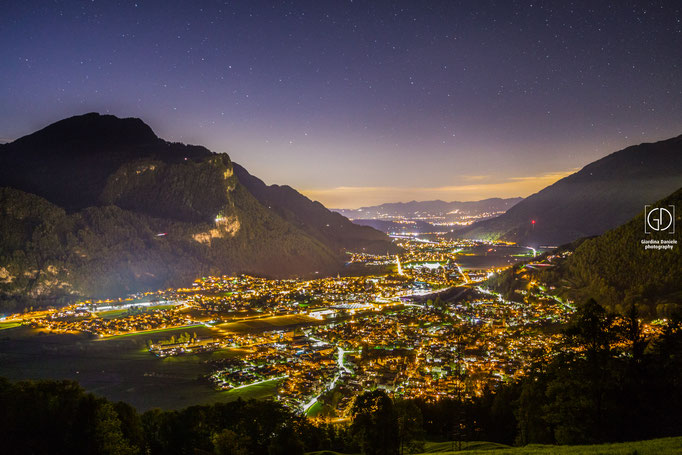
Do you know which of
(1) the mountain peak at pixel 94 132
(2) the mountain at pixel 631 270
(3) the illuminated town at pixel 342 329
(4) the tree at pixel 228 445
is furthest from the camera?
(1) the mountain peak at pixel 94 132

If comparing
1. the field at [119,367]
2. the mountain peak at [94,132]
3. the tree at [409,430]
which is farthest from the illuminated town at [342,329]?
the mountain peak at [94,132]

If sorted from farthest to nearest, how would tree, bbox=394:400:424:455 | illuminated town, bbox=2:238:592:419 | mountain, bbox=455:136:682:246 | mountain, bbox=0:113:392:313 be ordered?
mountain, bbox=455:136:682:246 → mountain, bbox=0:113:392:313 → illuminated town, bbox=2:238:592:419 → tree, bbox=394:400:424:455

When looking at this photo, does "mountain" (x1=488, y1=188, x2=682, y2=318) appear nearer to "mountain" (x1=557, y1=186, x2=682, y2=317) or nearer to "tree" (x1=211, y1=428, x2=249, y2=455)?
"mountain" (x1=557, y1=186, x2=682, y2=317)

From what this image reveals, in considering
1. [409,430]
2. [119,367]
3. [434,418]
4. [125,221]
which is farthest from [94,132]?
Answer: [409,430]

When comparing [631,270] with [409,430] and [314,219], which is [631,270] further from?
[314,219]

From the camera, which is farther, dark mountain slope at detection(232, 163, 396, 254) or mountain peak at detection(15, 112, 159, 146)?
dark mountain slope at detection(232, 163, 396, 254)

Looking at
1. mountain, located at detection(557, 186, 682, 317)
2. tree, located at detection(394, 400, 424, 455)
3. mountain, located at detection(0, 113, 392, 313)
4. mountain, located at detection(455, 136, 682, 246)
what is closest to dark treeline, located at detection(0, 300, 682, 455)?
tree, located at detection(394, 400, 424, 455)

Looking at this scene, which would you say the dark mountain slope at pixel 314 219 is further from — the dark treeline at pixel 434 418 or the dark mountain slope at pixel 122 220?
the dark treeline at pixel 434 418

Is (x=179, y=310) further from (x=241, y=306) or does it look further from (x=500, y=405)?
(x=500, y=405)
